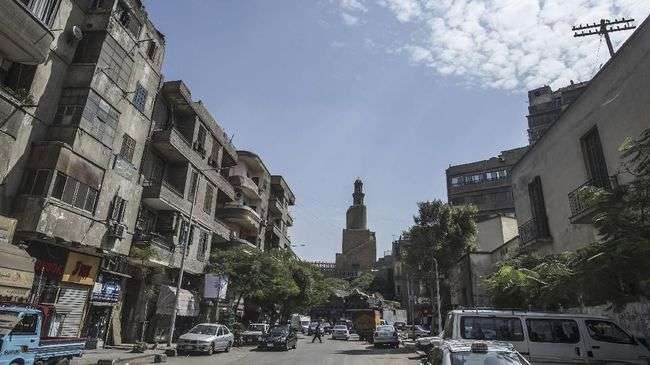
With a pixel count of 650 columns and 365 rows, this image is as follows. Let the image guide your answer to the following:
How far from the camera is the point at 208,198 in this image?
33656 mm

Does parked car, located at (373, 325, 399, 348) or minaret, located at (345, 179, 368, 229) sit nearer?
parked car, located at (373, 325, 399, 348)

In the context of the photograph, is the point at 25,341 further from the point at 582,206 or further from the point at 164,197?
the point at 582,206

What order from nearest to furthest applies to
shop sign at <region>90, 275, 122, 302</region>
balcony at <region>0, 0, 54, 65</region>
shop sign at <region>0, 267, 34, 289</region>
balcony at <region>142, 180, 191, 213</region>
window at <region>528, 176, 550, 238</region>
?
shop sign at <region>0, 267, 34, 289</region>
balcony at <region>0, 0, 54, 65</region>
window at <region>528, 176, 550, 238</region>
shop sign at <region>90, 275, 122, 302</region>
balcony at <region>142, 180, 191, 213</region>

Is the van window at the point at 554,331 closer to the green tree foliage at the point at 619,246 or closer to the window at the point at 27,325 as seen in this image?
the green tree foliage at the point at 619,246

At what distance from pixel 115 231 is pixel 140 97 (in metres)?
8.53

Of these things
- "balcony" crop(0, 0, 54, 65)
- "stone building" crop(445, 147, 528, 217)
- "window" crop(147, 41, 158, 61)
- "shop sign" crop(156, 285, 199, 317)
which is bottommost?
"shop sign" crop(156, 285, 199, 317)

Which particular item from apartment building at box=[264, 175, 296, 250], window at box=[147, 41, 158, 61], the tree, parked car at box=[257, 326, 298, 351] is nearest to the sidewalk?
parked car at box=[257, 326, 298, 351]

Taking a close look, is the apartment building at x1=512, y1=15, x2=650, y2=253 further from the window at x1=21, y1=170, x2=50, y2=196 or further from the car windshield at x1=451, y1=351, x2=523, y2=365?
the window at x1=21, y1=170, x2=50, y2=196

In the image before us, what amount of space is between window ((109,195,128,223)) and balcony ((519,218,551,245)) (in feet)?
71.6

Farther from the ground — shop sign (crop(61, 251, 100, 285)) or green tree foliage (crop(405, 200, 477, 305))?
green tree foliage (crop(405, 200, 477, 305))

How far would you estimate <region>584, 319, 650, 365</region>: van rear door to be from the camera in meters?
10.6

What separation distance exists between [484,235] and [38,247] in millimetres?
34767

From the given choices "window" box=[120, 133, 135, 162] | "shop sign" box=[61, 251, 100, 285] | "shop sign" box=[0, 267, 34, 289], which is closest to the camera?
"shop sign" box=[0, 267, 34, 289]

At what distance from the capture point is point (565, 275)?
11117mm
